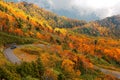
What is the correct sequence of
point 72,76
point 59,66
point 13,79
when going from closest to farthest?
1. point 13,79
2. point 72,76
3. point 59,66

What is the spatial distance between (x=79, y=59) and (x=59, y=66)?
117 feet

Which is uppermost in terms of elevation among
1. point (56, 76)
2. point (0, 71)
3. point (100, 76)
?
point (0, 71)

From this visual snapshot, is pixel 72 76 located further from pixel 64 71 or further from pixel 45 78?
pixel 45 78

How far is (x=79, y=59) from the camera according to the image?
199875 millimetres

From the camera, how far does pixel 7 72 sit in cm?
9556

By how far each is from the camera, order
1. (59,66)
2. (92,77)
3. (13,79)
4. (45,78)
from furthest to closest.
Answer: (92,77), (59,66), (45,78), (13,79)

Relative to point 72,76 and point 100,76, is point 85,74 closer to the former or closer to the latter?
point 100,76

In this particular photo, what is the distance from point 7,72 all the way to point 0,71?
8.29ft

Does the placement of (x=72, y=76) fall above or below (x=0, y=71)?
below

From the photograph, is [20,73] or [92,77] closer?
[20,73]

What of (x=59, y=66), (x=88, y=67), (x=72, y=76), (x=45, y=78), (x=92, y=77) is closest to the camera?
(x=45, y=78)

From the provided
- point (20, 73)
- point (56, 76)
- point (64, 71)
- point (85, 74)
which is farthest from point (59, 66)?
point (20, 73)

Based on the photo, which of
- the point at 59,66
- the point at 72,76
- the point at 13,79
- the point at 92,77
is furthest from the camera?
the point at 92,77

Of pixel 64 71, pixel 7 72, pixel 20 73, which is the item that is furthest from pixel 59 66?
pixel 7 72
